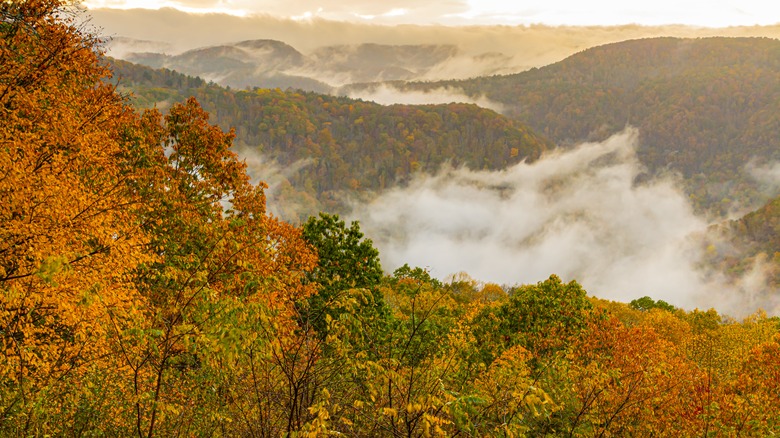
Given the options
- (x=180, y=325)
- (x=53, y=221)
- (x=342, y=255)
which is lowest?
(x=342, y=255)

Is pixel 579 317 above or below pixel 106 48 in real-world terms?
below

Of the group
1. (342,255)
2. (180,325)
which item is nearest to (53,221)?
(180,325)

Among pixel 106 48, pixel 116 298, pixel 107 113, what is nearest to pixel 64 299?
pixel 116 298

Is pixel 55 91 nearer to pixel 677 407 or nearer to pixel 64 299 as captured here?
pixel 64 299

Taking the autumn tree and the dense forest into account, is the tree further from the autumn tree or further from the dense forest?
the autumn tree

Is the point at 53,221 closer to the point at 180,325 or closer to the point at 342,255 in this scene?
the point at 180,325

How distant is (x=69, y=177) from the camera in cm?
1419

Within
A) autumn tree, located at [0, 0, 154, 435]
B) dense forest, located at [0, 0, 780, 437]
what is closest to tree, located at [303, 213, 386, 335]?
dense forest, located at [0, 0, 780, 437]

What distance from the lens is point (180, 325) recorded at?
8266mm

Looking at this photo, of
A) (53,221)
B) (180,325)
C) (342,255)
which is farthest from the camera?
(342,255)

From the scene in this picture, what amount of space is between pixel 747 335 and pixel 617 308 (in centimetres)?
5273

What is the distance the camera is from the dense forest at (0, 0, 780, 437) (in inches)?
344

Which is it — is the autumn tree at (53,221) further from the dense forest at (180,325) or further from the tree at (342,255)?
the tree at (342,255)

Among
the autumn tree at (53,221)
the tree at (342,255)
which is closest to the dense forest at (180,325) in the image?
the autumn tree at (53,221)
